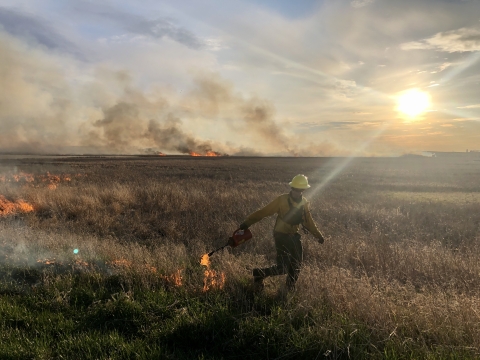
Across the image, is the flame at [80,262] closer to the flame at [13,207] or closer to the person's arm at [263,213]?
the person's arm at [263,213]

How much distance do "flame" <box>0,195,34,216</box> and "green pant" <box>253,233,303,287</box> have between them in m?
11.0

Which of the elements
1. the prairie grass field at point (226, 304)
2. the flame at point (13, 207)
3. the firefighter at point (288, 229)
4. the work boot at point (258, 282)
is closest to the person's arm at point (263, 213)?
the firefighter at point (288, 229)

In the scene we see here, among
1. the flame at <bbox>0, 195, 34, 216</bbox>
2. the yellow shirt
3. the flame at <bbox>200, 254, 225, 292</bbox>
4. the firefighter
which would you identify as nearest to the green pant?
the firefighter

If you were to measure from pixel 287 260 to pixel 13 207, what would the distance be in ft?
40.1

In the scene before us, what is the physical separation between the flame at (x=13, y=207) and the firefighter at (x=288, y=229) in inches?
429

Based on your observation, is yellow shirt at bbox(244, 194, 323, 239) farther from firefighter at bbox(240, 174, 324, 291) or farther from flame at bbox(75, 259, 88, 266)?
flame at bbox(75, 259, 88, 266)

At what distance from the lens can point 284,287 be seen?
4.92 m

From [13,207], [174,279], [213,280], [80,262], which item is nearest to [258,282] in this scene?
[213,280]

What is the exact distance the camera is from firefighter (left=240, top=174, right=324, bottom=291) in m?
5.10

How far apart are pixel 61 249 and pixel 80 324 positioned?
352 cm

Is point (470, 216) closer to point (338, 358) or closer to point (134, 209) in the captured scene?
point (338, 358)

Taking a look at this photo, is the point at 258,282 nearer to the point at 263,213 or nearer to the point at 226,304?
the point at 226,304

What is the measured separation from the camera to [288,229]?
17.1 ft

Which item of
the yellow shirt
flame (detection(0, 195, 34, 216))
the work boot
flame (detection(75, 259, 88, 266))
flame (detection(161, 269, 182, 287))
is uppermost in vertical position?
the yellow shirt
